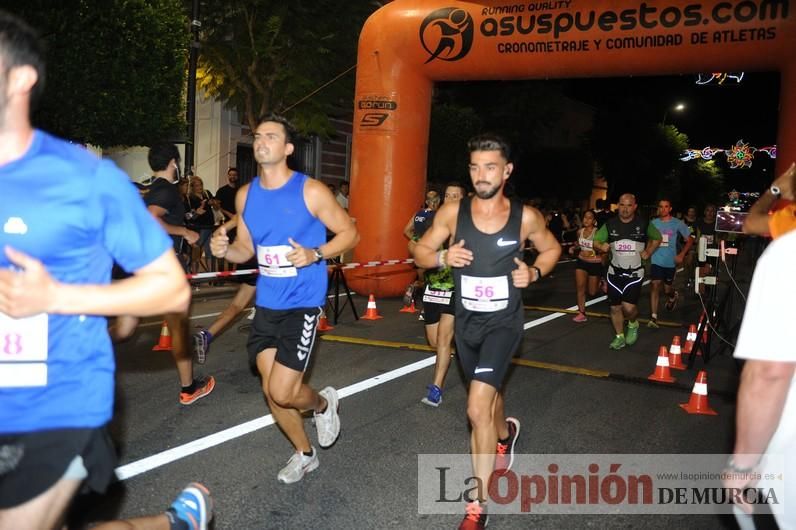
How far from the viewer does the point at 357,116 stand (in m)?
12.5

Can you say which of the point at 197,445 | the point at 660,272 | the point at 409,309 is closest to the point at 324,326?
the point at 409,309

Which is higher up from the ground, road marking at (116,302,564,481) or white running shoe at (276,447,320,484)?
white running shoe at (276,447,320,484)

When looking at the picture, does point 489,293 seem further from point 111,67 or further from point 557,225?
point 557,225

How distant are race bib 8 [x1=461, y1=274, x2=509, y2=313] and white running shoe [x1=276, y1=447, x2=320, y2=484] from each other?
1377mm

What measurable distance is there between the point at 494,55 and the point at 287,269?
8.28 m

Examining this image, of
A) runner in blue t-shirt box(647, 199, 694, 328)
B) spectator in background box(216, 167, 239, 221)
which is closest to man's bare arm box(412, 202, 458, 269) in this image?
runner in blue t-shirt box(647, 199, 694, 328)

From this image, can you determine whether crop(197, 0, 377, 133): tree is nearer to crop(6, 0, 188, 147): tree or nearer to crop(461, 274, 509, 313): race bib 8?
crop(6, 0, 188, 147): tree

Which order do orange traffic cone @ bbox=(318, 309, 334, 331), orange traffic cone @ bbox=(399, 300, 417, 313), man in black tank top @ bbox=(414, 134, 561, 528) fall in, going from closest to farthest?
man in black tank top @ bbox=(414, 134, 561, 528) < orange traffic cone @ bbox=(318, 309, 334, 331) < orange traffic cone @ bbox=(399, 300, 417, 313)

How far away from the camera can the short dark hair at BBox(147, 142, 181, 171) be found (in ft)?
19.1

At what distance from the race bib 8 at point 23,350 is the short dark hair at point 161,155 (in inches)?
162

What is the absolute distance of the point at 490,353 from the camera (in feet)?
13.4

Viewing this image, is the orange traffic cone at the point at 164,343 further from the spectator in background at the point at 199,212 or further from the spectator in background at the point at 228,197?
the spectator in background at the point at 228,197

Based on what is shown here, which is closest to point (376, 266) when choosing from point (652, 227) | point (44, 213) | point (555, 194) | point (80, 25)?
point (652, 227)

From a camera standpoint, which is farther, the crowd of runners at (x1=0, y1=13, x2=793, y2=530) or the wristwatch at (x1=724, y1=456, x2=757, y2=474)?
the wristwatch at (x1=724, y1=456, x2=757, y2=474)
